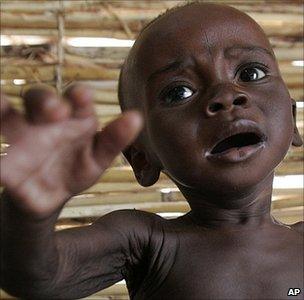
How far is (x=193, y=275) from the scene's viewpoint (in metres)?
0.93

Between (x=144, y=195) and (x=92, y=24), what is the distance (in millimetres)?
397

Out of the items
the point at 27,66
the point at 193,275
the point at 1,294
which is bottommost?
the point at 1,294

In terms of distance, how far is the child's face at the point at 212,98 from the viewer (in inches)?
35.2

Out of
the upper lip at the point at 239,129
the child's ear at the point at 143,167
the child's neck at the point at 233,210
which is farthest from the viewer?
the child's ear at the point at 143,167

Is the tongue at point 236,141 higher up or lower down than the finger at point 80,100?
lower down

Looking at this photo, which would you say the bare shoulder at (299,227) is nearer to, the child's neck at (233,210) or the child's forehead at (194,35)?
the child's neck at (233,210)

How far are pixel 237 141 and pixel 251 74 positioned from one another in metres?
0.10

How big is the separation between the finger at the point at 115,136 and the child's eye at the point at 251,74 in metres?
0.33

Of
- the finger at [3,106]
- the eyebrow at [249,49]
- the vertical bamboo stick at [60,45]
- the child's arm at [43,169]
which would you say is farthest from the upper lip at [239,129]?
the vertical bamboo stick at [60,45]

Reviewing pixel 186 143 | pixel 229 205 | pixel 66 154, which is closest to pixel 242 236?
pixel 229 205

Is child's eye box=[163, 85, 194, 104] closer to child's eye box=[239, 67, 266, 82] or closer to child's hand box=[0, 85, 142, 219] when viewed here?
child's eye box=[239, 67, 266, 82]

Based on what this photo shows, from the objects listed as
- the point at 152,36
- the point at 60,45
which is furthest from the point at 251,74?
the point at 60,45

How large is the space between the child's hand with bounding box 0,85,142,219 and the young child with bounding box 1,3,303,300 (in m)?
0.10

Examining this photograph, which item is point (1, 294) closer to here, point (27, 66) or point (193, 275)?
point (27, 66)
